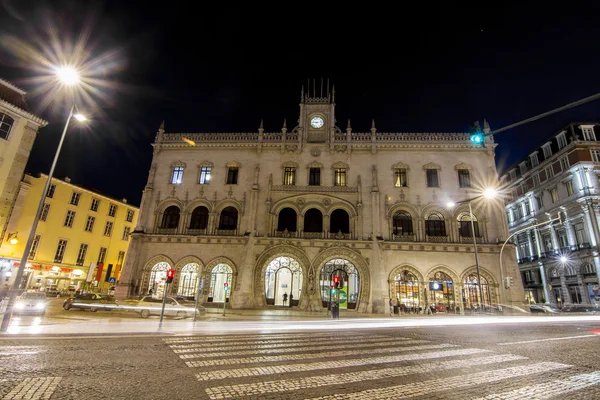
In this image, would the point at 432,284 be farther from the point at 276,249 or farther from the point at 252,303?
the point at 252,303

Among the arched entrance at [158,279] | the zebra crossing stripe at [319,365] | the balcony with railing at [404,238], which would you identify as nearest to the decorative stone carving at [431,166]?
the balcony with railing at [404,238]

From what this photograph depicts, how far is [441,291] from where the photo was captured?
28062 millimetres

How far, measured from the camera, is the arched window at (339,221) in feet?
99.6

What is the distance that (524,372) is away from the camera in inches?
248

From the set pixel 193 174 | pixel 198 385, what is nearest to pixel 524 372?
pixel 198 385

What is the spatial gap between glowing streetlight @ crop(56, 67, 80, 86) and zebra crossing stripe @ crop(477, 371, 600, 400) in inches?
661

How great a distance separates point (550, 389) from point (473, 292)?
85.2ft

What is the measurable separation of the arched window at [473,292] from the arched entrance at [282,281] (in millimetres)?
15275

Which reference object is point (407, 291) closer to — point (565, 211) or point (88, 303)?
point (565, 211)

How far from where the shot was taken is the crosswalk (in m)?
4.88

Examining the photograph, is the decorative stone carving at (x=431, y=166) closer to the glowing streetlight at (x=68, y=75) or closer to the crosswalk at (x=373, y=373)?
→ the crosswalk at (x=373, y=373)

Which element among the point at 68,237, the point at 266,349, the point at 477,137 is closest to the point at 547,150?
the point at 477,137

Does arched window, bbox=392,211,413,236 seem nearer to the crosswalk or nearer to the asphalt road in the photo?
the asphalt road

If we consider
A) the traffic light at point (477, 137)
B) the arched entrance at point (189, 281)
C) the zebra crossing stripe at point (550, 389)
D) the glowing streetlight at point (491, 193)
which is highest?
the glowing streetlight at point (491, 193)
